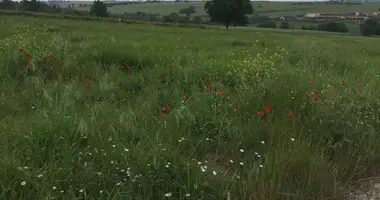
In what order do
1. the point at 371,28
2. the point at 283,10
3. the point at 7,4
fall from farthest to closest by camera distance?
the point at 283,10 < the point at 7,4 < the point at 371,28

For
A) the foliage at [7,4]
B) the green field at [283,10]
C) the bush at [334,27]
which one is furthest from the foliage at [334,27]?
the foliage at [7,4]

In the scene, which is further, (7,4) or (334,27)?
(7,4)

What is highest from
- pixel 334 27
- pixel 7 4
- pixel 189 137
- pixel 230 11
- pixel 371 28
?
pixel 7 4

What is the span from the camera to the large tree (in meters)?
56.6

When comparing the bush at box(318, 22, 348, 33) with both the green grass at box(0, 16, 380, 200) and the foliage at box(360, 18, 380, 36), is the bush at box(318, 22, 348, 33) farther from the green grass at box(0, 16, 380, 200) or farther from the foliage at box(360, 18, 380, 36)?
the green grass at box(0, 16, 380, 200)

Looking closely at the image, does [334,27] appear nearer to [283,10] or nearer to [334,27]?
[334,27]

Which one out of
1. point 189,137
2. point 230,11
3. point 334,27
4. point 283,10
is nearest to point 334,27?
point 334,27

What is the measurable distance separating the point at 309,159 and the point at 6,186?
2617 mm

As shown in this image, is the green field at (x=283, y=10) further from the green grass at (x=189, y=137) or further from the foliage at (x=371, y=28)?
the green grass at (x=189, y=137)

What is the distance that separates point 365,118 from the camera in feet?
14.4

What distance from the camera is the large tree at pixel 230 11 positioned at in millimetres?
56562

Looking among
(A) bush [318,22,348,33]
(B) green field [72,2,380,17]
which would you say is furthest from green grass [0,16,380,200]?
(B) green field [72,2,380,17]

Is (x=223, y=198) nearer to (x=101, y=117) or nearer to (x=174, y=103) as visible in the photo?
(x=101, y=117)

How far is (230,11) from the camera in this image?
56438 millimetres
